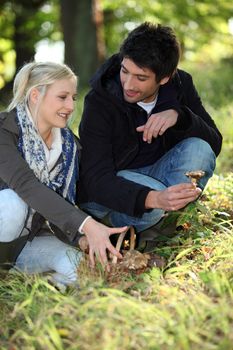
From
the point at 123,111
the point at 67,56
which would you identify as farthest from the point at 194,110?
the point at 67,56

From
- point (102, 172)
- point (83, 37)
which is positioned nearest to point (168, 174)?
point (102, 172)

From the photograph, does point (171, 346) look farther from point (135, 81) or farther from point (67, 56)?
point (67, 56)

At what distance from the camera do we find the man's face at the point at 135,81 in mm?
3568

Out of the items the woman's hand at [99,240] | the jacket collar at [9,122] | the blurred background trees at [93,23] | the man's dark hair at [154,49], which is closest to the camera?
the woman's hand at [99,240]

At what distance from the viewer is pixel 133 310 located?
240cm

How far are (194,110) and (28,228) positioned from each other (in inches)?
51.7

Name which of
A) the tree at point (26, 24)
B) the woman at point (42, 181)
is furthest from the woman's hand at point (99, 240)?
the tree at point (26, 24)

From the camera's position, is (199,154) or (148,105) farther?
(148,105)

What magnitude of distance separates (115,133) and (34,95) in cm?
57

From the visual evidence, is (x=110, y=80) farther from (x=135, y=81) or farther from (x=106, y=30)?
(x=106, y=30)

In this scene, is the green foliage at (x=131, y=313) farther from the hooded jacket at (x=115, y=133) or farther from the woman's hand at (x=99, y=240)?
the hooded jacket at (x=115, y=133)

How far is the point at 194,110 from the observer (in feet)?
13.1

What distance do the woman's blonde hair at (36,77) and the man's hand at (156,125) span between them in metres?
0.51

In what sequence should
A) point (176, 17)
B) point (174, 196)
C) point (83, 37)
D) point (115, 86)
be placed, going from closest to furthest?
point (174, 196), point (115, 86), point (83, 37), point (176, 17)
